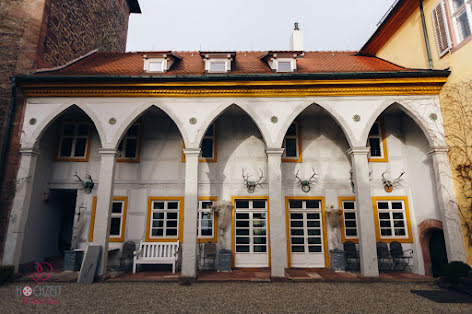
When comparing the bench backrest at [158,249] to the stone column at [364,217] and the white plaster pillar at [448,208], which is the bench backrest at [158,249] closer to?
the stone column at [364,217]

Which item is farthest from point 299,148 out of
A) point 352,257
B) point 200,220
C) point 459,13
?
point 459,13

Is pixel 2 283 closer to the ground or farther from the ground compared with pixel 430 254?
closer to the ground

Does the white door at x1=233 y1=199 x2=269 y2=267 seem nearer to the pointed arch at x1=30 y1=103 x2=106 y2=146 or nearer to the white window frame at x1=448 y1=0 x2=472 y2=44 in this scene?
the pointed arch at x1=30 y1=103 x2=106 y2=146

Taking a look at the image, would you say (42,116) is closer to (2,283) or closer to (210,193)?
(2,283)

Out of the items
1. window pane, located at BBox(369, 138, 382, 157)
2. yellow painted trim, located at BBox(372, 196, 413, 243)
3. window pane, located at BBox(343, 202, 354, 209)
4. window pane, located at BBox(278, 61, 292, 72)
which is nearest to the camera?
yellow painted trim, located at BBox(372, 196, 413, 243)

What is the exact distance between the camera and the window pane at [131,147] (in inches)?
404

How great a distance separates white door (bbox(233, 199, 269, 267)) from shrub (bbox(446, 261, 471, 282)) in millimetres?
5081

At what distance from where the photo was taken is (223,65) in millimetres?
9719

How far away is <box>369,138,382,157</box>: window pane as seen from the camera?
33.1ft

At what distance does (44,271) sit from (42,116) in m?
4.84

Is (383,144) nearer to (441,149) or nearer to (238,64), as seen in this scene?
(441,149)

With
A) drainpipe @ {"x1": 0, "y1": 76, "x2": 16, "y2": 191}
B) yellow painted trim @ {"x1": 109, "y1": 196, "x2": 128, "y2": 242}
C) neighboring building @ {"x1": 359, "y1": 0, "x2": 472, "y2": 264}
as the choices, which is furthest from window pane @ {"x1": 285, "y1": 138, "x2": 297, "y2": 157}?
drainpipe @ {"x1": 0, "y1": 76, "x2": 16, "y2": 191}

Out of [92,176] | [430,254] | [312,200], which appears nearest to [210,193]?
[312,200]

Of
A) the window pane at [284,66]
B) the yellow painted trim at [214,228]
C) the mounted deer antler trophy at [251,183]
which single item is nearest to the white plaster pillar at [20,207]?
the yellow painted trim at [214,228]
